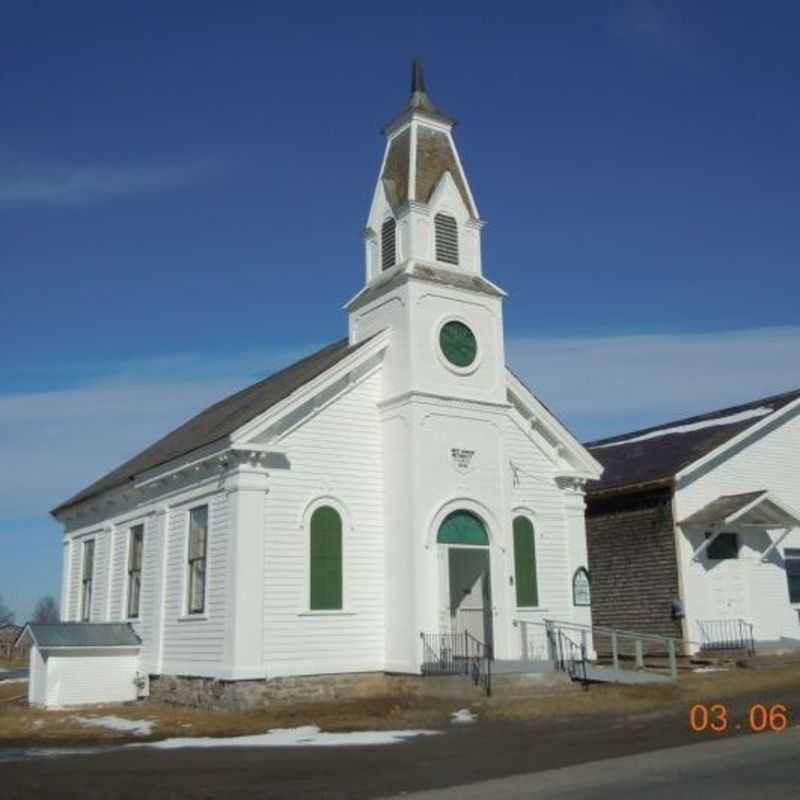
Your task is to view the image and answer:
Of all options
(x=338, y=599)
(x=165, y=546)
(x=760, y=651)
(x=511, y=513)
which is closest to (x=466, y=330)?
(x=511, y=513)

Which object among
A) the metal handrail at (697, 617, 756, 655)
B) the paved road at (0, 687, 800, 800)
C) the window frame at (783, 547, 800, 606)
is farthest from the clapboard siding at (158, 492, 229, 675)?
the window frame at (783, 547, 800, 606)

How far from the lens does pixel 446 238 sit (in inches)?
892

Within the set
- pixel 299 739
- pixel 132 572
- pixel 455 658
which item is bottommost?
pixel 299 739

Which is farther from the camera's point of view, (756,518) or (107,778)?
(756,518)

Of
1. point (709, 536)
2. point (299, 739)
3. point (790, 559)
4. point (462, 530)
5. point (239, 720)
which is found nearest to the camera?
point (299, 739)

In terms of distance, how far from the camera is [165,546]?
2220 centimetres

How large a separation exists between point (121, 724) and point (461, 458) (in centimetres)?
857

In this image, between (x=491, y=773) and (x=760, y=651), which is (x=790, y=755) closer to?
(x=491, y=773)

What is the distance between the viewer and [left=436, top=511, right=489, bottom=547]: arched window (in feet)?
67.1

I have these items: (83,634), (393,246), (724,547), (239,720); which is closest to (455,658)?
(239,720)

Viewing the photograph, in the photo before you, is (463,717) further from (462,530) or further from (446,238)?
(446,238)

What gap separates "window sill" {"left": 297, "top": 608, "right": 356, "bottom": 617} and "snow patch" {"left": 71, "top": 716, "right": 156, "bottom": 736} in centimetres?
349

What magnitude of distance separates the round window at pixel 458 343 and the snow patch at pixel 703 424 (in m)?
11.0

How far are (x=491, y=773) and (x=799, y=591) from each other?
64.4ft
